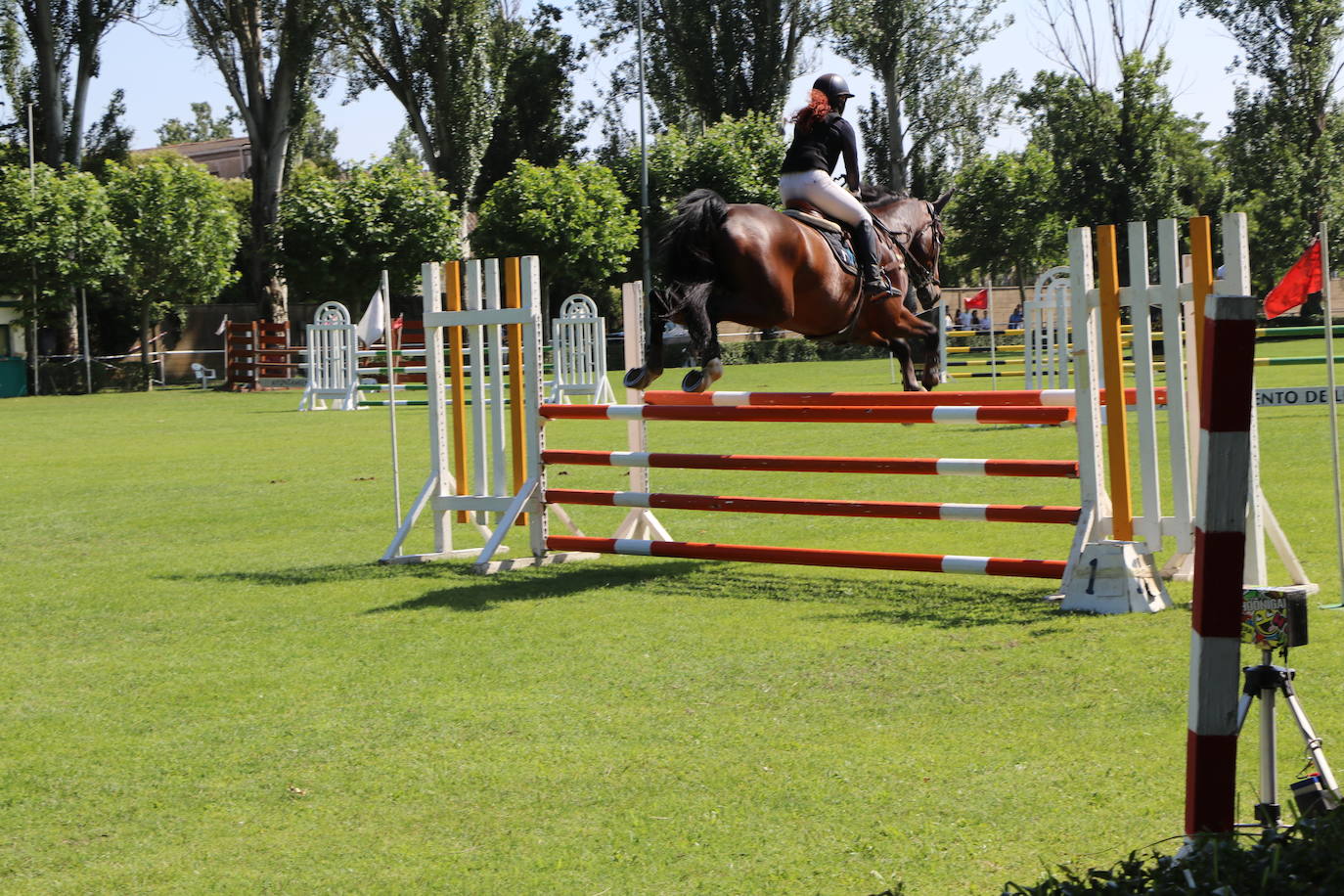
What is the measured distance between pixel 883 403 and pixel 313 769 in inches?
164

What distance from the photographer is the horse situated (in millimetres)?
7680

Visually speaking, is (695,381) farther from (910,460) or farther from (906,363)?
(906,363)

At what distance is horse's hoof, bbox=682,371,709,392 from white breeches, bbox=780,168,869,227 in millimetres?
1521

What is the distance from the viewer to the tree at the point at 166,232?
40.3 meters

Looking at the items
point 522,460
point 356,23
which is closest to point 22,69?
point 356,23

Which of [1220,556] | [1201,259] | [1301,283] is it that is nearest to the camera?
[1220,556]

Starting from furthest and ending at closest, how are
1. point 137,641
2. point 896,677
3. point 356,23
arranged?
point 356,23 → point 137,641 → point 896,677

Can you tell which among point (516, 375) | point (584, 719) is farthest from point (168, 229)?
point (584, 719)

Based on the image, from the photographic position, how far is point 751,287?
7824 mm

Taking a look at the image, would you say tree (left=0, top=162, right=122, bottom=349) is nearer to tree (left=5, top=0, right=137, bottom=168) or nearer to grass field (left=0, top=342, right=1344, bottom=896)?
tree (left=5, top=0, right=137, bottom=168)

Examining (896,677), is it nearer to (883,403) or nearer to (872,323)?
(883,403)

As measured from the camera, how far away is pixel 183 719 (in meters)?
5.48

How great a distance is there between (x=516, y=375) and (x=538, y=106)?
156 feet

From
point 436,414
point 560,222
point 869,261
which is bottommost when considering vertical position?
point 436,414
